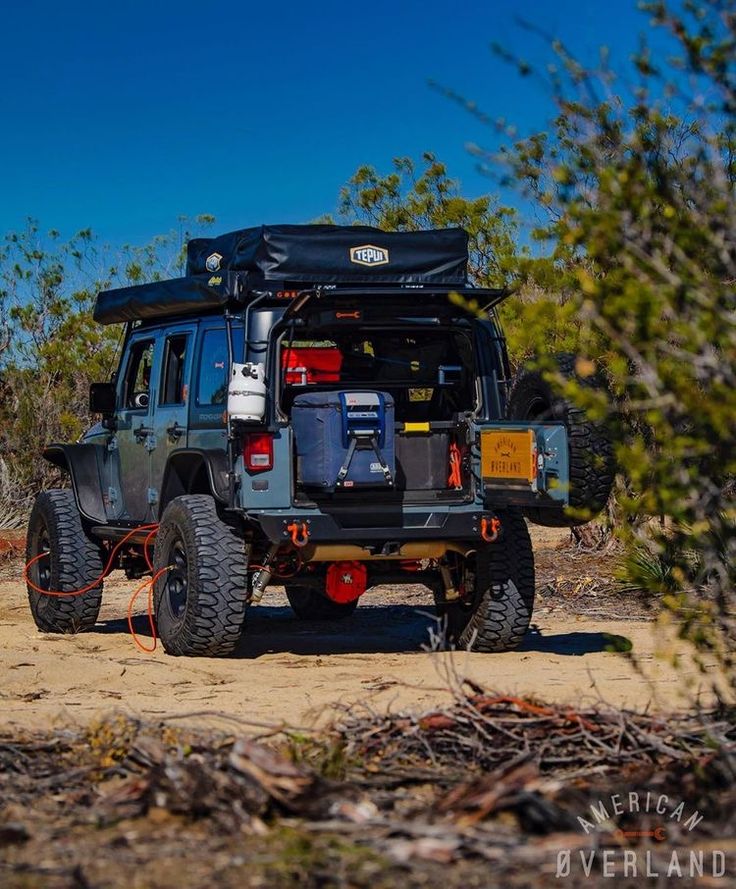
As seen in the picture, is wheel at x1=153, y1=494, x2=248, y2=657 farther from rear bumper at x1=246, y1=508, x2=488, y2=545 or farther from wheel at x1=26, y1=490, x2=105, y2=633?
wheel at x1=26, y1=490, x2=105, y2=633

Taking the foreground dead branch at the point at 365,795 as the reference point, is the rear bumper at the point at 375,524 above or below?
above

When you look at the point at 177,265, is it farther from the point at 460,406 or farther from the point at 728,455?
the point at 728,455

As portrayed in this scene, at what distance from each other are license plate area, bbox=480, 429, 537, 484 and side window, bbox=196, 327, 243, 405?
1504 millimetres

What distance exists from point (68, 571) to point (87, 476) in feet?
2.21

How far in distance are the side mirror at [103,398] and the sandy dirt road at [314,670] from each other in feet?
5.00

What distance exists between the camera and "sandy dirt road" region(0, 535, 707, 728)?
6.69m

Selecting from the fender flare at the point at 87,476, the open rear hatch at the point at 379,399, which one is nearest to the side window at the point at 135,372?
the fender flare at the point at 87,476

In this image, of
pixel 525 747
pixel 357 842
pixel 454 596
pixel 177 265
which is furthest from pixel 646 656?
pixel 177 265

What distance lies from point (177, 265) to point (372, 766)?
847 inches

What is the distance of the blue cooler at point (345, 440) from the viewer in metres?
8.19

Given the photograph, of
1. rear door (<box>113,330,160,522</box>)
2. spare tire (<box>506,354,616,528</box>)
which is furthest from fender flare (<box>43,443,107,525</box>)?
spare tire (<box>506,354,616,528</box>)

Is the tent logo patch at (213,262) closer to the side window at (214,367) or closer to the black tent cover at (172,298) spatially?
the black tent cover at (172,298)

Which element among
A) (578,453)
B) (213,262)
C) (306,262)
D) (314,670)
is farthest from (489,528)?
(213,262)

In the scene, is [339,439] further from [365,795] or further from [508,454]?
[365,795]
